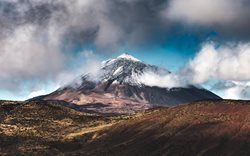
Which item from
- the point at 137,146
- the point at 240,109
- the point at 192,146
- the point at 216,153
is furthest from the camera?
the point at 240,109

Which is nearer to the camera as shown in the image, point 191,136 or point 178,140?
point 178,140

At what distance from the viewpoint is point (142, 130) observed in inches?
7633

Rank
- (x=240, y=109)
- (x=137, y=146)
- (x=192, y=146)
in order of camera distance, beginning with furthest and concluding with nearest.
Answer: (x=240, y=109), (x=137, y=146), (x=192, y=146)

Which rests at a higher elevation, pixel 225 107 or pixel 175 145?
pixel 225 107

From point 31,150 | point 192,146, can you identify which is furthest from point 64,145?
point 192,146

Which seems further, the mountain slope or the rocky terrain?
the rocky terrain

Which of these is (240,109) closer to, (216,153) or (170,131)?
(170,131)

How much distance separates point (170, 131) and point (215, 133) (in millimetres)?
20588

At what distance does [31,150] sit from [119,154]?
126ft

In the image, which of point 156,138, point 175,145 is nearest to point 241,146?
point 175,145

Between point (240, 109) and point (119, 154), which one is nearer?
point (119, 154)

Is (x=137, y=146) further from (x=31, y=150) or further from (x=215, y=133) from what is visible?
(x=31, y=150)

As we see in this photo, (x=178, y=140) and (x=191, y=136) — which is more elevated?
(x=191, y=136)

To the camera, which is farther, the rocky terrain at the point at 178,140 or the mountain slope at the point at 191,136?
the rocky terrain at the point at 178,140
